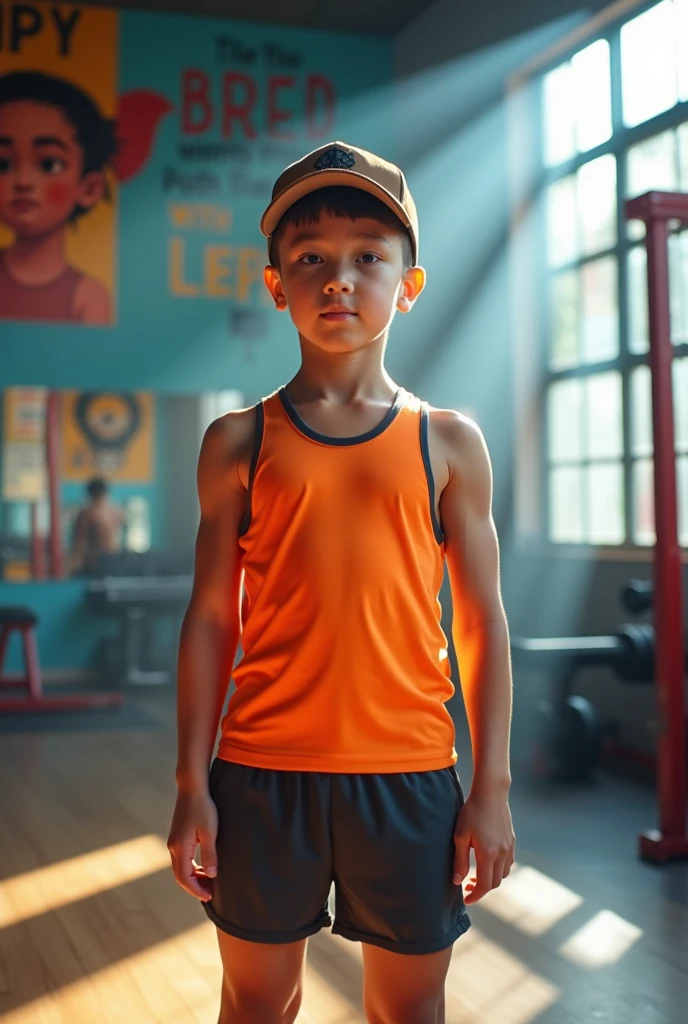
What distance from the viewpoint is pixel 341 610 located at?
3.45ft

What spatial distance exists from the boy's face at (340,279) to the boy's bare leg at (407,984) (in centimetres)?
57

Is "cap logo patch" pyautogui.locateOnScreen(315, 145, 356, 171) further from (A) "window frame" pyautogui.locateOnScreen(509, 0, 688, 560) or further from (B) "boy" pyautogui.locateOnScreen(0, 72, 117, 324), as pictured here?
(B) "boy" pyautogui.locateOnScreen(0, 72, 117, 324)

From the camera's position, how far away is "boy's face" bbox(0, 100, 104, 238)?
18.5ft

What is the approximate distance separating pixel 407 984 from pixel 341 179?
76 centimetres

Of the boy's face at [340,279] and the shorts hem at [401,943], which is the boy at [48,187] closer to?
the boy's face at [340,279]

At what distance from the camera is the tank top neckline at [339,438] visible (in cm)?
108

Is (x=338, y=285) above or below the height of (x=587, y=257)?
below

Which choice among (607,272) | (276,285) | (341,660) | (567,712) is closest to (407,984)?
(341,660)

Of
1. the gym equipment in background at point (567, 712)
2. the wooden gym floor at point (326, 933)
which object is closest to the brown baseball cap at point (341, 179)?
the wooden gym floor at point (326, 933)

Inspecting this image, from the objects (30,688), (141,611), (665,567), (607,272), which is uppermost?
(607,272)

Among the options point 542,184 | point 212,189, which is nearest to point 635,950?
point 542,184

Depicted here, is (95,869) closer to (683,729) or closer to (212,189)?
(683,729)

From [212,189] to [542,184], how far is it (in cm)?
178

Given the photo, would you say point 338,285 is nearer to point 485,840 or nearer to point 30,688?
point 485,840
